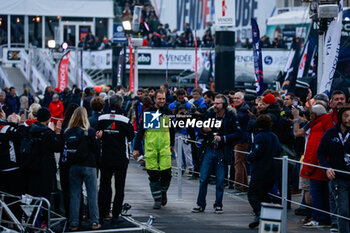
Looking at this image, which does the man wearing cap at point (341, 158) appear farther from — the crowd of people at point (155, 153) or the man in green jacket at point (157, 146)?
the man in green jacket at point (157, 146)

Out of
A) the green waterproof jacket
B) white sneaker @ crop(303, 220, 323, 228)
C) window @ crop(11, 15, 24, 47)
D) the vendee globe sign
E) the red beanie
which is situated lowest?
white sneaker @ crop(303, 220, 323, 228)

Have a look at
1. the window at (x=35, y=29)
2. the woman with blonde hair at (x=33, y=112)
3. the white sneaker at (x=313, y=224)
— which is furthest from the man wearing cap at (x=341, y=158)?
the window at (x=35, y=29)

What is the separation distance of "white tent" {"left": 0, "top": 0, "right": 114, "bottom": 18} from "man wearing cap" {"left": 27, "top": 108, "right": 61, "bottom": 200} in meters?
33.8

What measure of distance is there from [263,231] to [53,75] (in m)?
32.6

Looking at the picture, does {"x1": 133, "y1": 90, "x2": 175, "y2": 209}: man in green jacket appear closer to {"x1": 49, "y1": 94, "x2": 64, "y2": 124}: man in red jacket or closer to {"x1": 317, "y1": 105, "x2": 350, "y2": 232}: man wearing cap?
{"x1": 317, "y1": 105, "x2": 350, "y2": 232}: man wearing cap

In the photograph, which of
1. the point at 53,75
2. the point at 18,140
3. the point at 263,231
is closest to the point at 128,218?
the point at 18,140

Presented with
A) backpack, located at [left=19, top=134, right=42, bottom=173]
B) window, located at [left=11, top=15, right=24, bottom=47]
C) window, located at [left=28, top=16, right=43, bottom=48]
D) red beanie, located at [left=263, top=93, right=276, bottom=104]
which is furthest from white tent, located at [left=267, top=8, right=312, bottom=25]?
backpack, located at [left=19, top=134, right=42, bottom=173]

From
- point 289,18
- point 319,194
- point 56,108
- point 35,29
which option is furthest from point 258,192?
point 35,29

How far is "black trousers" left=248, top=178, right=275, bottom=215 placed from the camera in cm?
1056

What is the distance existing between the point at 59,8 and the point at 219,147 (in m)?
36.8

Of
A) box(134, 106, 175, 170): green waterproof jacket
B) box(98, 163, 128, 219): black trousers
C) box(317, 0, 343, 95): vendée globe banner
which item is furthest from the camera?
box(317, 0, 343, 95): vendée globe banner

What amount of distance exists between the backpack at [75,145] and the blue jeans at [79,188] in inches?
5.8

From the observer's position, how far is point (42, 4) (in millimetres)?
45562

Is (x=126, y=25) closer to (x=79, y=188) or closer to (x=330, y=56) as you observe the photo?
(x=330, y=56)
